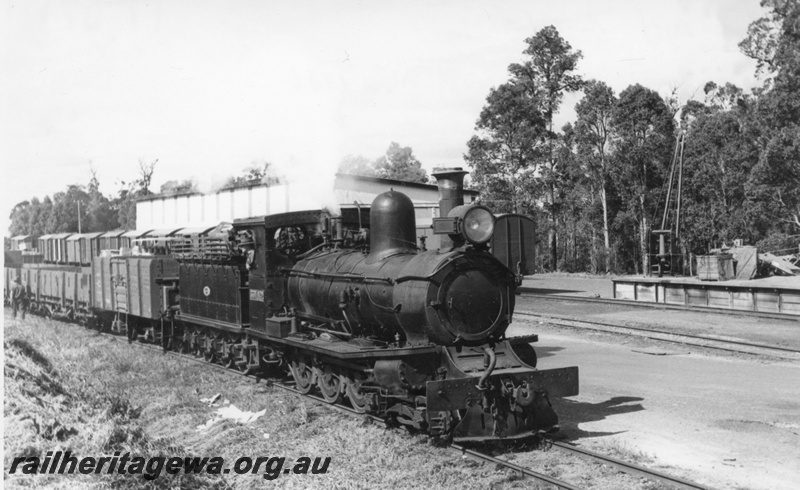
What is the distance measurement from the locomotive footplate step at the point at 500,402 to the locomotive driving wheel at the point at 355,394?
1.85 metres

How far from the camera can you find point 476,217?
9.29m

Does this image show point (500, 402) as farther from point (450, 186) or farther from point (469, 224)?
point (450, 186)

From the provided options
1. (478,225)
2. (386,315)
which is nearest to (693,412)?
(478,225)

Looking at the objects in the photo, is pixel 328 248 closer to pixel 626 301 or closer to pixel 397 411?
pixel 397 411

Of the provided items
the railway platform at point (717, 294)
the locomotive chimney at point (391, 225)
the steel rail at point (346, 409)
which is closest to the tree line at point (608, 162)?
the railway platform at point (717, 294)

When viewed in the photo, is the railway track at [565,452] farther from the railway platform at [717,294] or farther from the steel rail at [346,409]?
the railway platform at [717,294]

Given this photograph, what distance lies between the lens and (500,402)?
8.67m

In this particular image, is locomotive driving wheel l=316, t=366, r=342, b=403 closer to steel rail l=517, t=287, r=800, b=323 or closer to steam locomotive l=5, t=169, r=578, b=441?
steam locomotive l=5, t=169, r=578, b=441

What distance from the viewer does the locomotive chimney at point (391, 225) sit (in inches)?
400

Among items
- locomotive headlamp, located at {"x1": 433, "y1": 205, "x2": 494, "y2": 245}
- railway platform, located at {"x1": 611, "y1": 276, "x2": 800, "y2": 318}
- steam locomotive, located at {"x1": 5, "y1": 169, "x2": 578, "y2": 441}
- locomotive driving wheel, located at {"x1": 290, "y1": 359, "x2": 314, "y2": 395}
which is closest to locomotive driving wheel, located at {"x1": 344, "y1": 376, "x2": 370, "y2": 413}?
steam locomotive, located at {"x1": 5, "y1": 169, "x2": 578, "y2": 441}

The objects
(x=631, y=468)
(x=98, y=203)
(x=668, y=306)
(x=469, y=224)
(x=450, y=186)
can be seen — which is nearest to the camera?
(x=631, y=468)

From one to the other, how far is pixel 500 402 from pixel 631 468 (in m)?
1.70

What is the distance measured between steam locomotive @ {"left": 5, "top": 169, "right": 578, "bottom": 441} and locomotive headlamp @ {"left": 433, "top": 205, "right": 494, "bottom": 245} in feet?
0.05

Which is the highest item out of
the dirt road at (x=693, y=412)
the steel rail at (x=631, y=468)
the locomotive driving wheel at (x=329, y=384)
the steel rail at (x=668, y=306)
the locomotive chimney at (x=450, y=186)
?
the locomotive chimney at (x=450, y=186)
